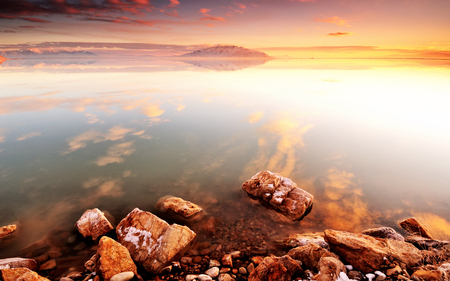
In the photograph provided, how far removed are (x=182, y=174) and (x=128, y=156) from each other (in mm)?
4775

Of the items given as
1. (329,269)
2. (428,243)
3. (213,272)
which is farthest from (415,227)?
(213,272)

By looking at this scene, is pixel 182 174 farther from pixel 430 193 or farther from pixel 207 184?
pixel 430 193

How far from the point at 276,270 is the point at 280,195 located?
482cm

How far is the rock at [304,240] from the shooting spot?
24.8ft

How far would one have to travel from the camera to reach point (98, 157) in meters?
14.6

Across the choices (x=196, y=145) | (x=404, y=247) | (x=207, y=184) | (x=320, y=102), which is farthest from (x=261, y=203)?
(x=320, y=102)

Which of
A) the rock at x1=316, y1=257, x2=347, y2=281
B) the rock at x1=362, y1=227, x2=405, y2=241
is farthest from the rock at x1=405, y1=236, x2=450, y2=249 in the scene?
the rock at x1=316, y1=257, x2=347, y2=281

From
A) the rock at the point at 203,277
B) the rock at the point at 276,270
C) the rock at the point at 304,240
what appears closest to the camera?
the rock at the point at 276,270

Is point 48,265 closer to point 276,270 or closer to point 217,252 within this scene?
point 217,252

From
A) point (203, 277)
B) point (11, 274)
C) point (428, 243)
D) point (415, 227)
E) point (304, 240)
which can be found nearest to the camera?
point (11, 274)

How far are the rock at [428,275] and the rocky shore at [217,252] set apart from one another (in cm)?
2

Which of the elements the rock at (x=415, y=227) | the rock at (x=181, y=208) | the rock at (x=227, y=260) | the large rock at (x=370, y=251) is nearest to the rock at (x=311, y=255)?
the large rock at (x=370, y=251)

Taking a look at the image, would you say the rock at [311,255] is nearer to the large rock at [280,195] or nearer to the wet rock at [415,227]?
the large rock at [280,195]

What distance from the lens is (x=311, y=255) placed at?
21.6ft
